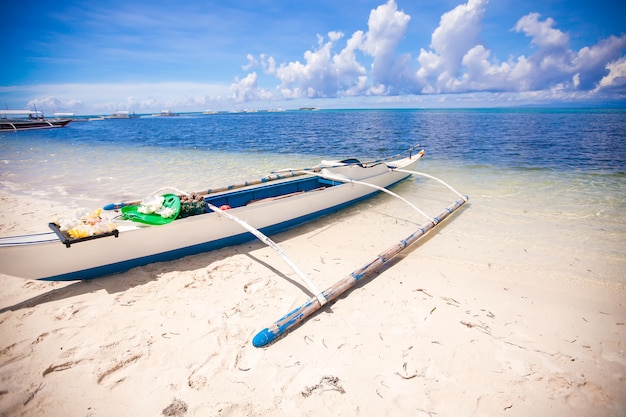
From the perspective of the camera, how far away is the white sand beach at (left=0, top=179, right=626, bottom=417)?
99.5 inches

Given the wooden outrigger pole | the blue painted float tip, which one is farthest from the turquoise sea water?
the blue painted float tip

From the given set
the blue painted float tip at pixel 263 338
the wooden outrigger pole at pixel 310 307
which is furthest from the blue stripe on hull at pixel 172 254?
the blue painted float tip at pixel 263 338

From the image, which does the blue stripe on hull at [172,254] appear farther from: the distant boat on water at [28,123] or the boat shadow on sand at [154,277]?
the distant boat on water at [28,123]

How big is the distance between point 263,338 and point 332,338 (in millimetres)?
838

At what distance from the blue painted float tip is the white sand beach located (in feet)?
0.41

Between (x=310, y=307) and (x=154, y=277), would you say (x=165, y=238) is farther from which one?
(x=310, y=307)

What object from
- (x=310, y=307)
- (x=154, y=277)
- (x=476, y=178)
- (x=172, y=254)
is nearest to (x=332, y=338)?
(x=310, y=307)

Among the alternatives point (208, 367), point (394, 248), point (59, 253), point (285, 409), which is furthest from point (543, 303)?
point (59, 253)

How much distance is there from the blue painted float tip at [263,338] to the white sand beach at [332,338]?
0.12 meters

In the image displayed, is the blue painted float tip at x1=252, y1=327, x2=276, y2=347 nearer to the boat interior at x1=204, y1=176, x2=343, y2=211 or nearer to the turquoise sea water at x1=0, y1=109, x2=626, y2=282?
the boat interior at x1=204, y1=176, x2=343, y2=211

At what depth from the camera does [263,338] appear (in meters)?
3.02

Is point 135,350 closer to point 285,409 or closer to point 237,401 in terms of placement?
point 237,401

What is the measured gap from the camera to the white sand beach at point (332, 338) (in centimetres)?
253

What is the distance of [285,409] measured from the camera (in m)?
2.45
